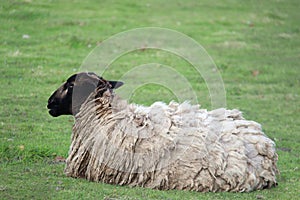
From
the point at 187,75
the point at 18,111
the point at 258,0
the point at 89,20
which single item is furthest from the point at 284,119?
the point at 258,0

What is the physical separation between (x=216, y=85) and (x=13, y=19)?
24.6 ft

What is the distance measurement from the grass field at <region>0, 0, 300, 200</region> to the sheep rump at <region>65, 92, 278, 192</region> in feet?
0.78

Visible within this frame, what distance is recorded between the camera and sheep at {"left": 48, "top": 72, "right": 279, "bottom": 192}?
328 inches

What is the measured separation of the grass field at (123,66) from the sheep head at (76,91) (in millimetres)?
939

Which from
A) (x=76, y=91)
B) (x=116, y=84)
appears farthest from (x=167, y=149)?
(x=76, y=91)

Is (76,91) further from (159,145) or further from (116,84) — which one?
(159,145)

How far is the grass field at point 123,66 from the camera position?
8.47 m

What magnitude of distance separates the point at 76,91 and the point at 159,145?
4.80ft

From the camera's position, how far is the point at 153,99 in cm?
1448

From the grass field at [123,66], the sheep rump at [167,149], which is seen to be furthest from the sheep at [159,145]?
the grass field at [123,66]

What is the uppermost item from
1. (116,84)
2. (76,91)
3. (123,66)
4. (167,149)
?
(123,66)

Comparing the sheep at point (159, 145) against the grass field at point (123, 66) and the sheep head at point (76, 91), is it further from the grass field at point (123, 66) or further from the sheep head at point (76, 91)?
the grass field at point (123, 66)

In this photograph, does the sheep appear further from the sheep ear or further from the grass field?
the grass field

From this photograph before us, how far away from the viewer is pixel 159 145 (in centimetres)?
837
